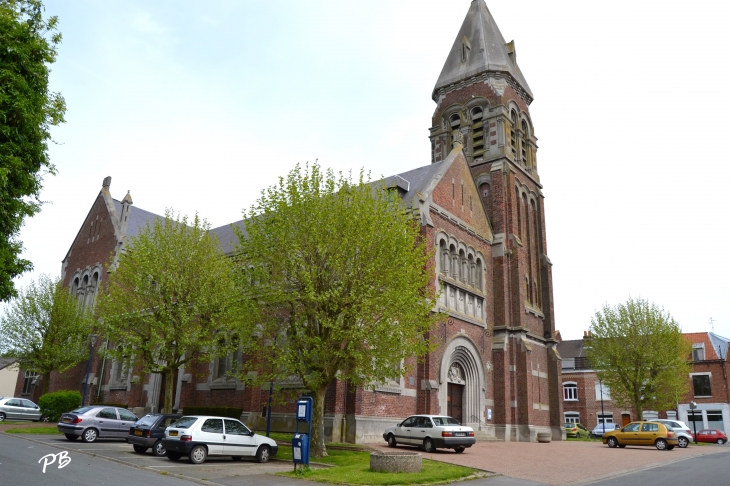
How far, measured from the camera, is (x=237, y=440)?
17.7m

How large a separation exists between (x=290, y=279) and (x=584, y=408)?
50713 millimetres

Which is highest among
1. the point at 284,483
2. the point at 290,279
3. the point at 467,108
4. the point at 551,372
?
the point at 467,108

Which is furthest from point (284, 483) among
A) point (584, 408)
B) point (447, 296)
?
point (584, 408)

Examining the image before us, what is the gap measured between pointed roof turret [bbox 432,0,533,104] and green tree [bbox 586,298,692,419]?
18.4 m

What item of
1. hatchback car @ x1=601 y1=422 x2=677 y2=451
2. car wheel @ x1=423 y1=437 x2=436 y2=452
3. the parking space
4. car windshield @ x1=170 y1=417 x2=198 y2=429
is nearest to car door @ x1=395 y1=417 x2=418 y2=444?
car wheel @ x1=423 y1=437 x2=436 y2=452

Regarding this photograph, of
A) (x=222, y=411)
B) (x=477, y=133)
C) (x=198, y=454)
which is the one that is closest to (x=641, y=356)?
(x=477, y=133)

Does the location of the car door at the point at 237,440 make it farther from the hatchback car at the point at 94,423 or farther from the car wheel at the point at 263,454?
the hatchback car at the point at 94,423

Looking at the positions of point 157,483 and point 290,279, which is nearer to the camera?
point 157,483

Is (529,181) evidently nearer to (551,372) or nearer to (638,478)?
(551,372)

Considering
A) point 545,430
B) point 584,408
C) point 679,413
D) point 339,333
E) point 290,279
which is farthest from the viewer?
point 584,408

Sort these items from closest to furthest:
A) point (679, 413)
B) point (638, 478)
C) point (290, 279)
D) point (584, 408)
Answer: point (638, 478) < point (290, 279) < point (679, 413) < point (584, 408)

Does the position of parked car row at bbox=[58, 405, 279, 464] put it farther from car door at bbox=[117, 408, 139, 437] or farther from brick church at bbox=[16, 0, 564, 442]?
brick church at bbox=[16, 0, 564, 442]

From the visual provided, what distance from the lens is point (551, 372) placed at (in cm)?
3562

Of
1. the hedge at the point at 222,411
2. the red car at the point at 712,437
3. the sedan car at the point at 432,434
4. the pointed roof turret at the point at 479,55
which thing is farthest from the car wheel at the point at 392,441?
the red car at the point at 712,437
